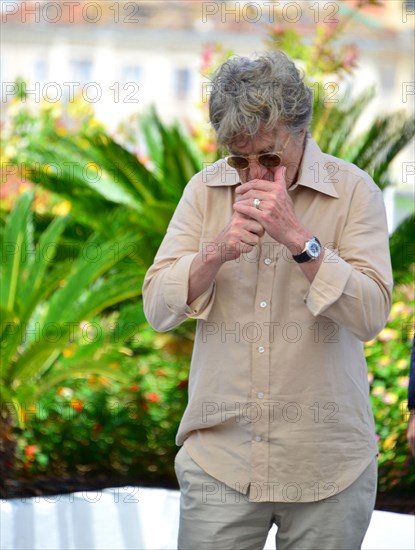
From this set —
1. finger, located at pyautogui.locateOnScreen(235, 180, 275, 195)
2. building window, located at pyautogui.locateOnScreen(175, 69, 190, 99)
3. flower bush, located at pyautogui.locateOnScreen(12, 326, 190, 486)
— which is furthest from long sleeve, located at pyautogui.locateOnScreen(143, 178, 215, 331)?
building window, located at pyautogui.locateOnScreen(175, 69, 190, 99)

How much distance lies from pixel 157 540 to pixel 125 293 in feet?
4.94

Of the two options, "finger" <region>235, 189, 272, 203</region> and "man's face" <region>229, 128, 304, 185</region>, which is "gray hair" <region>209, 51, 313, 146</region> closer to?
"man's face" <region>229, 128, 304, 185</region>

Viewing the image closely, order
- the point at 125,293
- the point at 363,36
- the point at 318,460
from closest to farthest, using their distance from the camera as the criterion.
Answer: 1. the point at 318,460
2. the point at 125,293
3. the point at 363,36

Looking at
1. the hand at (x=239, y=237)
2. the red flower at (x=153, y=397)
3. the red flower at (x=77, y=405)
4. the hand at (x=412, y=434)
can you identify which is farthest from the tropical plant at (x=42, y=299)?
the hand at (x=239, y=237)

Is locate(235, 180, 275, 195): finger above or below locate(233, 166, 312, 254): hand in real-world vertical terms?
above

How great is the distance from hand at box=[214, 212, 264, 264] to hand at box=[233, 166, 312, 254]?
18 millimetres

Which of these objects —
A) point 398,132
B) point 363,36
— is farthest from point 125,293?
point 363,36

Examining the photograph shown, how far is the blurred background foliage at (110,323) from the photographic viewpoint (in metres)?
5.11

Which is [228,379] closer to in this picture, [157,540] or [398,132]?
[157,540]

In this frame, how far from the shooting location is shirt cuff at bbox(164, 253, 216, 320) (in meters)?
2.51

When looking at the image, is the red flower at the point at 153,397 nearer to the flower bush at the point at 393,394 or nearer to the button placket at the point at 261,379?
the flower bush at the point at 393,394

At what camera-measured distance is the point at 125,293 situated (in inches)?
205

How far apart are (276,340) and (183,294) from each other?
10.6 inches

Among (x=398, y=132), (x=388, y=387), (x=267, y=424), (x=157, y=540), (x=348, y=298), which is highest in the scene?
(x=398, y=132)
